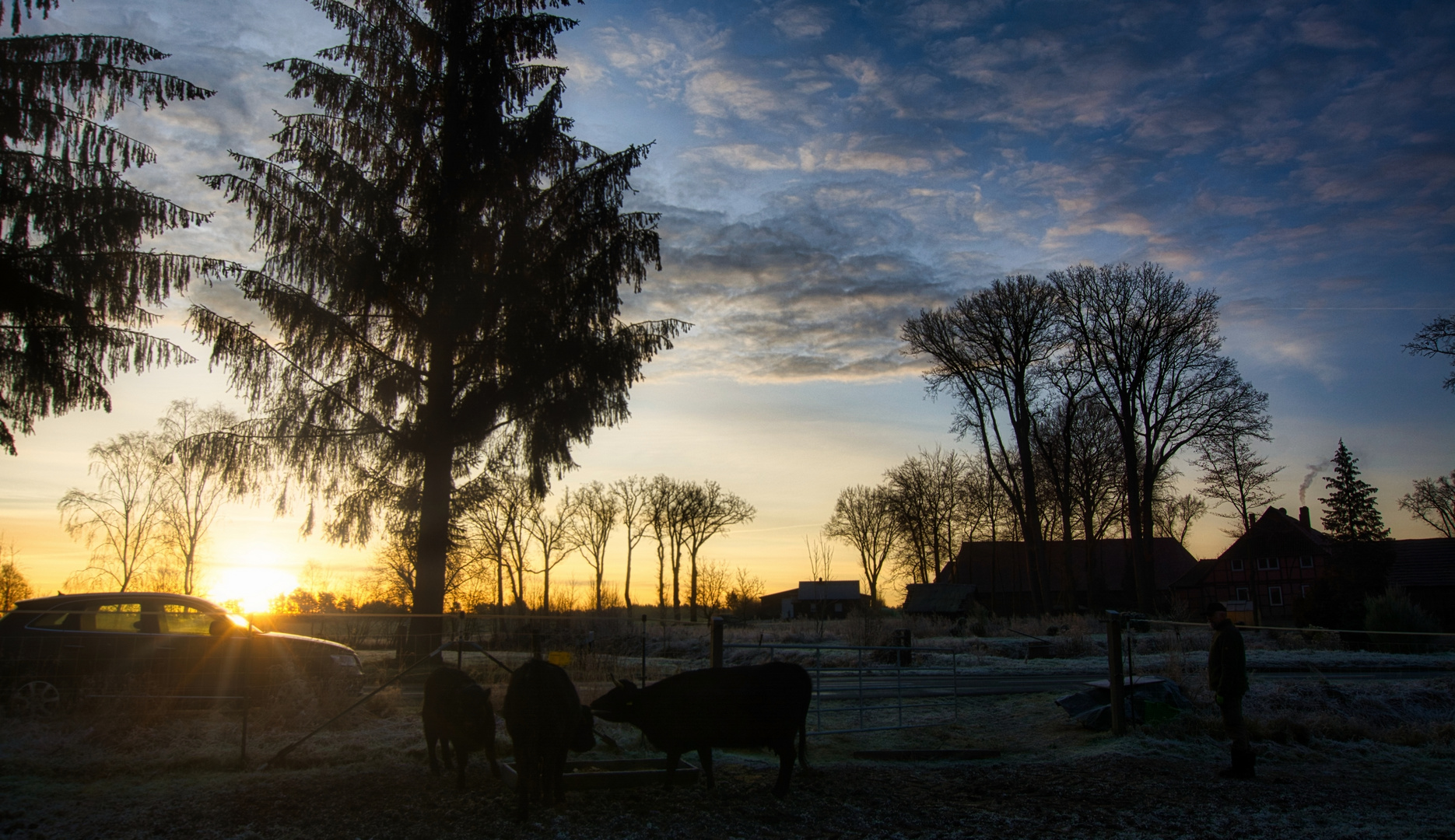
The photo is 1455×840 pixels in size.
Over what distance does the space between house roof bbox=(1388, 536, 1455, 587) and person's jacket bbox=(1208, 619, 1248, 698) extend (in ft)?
139

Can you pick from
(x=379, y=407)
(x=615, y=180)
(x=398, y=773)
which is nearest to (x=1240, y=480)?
(x=615, y=180)

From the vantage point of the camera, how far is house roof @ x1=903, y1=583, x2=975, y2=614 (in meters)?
55.7

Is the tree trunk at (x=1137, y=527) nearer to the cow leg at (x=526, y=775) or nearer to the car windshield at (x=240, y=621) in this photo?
the car windshield at (x=240, y=621)

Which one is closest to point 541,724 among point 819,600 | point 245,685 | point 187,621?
point 245,685

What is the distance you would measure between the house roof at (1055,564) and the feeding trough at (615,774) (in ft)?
181

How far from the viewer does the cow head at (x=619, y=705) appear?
7.68 meters

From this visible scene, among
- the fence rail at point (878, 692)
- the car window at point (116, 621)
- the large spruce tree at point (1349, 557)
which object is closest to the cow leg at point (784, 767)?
the fence rail at point (878, 692)

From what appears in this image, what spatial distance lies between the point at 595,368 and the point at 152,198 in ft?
22.3

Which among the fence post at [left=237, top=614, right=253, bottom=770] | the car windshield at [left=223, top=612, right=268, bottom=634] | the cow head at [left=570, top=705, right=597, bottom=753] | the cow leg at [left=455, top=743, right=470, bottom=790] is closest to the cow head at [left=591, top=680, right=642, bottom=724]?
the cow head at [left=570, top=705, right=597, bottom=753]

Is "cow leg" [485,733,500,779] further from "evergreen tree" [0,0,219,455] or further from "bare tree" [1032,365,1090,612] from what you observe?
"bare tree" [1032,365,1090,612]

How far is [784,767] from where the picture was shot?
754cm

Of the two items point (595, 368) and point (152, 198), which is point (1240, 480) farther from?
point (152, 198)

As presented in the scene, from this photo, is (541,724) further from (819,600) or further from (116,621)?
(819,600)

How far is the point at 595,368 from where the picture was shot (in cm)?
1499
